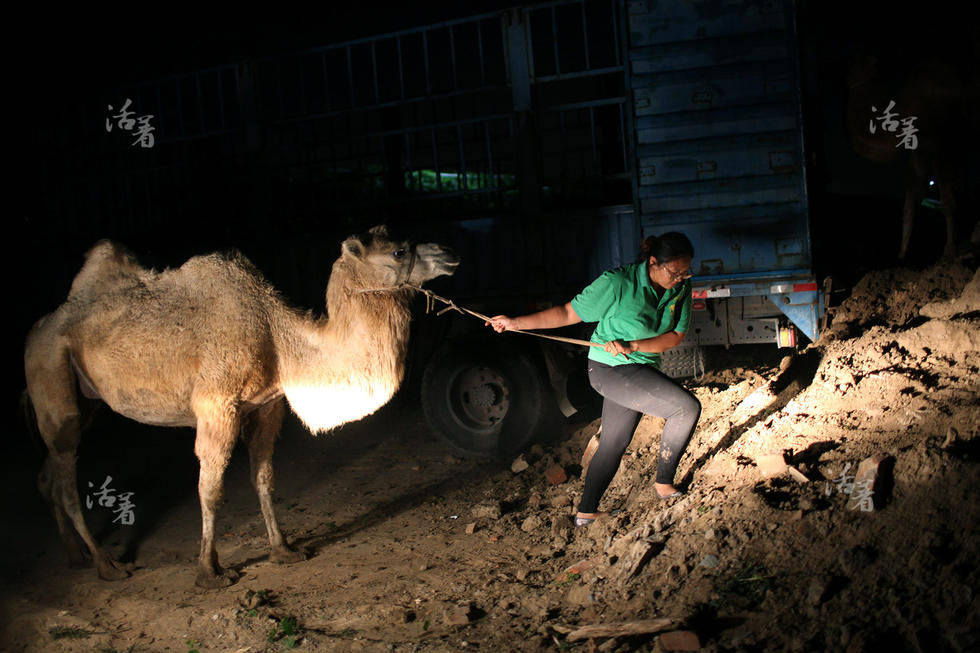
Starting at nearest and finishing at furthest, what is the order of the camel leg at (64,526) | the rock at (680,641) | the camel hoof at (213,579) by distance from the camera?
the rock at (680,641)
the camel hoof at (213,579)
the camel leg at (64,526)

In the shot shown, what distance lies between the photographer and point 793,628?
3.32m

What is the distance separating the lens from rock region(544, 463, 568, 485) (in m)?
6.69

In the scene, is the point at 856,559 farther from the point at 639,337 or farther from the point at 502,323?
the point at 502,323

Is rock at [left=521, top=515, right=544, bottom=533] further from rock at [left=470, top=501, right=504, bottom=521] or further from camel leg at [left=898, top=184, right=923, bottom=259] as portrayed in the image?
camel leg at [left=898, top=184, right=923, bottom=259]

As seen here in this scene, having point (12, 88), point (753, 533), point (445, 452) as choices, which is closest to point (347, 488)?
point (445, 452)

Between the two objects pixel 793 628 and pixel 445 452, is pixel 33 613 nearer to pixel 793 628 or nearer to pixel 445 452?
pixel 445 452

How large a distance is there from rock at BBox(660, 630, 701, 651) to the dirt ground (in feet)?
0.03

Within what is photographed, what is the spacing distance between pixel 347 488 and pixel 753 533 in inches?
180

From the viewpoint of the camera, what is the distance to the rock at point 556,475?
263 inches

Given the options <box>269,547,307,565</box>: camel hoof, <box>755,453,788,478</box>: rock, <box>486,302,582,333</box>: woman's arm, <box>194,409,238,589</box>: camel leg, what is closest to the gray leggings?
<box>486,302,582,333</box>: woman's arm

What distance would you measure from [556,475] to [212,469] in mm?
2989

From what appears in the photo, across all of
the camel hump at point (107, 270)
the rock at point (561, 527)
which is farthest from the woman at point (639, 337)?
the camel hump at point (107, 270)

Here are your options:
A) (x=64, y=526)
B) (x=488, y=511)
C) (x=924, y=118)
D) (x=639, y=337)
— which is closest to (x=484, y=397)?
(x=488, y=511)

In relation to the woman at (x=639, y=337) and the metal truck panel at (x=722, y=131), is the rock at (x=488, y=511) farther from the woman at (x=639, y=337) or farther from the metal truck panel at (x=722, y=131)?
the metal truck panel at (x=722, y=131)
